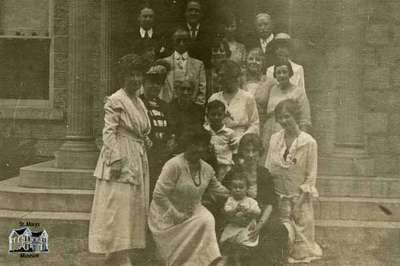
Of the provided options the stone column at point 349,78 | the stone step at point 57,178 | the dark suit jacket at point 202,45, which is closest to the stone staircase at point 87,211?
the stone step at point 57,178

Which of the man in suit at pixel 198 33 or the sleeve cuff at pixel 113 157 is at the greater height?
the man in suit at pixel 198 33

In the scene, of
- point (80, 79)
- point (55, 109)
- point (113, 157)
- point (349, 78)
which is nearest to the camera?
point (113, 157)

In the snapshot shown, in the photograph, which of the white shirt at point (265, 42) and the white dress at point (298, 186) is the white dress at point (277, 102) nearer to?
the white dress at point (298, 186)

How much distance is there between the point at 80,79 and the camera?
7.64 m

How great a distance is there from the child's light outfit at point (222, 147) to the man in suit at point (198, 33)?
85cm

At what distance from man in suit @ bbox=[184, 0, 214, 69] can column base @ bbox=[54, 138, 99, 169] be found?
1536 mm

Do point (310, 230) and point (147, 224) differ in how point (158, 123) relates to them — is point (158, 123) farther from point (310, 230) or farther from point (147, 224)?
point (310, 230)

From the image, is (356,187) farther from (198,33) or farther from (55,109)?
(55,109)

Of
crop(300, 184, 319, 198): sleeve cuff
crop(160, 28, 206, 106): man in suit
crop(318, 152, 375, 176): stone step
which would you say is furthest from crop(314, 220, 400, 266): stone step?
crop(160, 28, 206, 106): man in suit

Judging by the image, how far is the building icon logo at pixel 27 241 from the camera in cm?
688

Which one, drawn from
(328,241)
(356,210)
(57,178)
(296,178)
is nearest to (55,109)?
(57,178)

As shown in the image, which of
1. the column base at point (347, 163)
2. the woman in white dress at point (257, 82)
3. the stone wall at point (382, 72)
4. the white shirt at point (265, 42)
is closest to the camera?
the woman in white dress at point (257, 82)

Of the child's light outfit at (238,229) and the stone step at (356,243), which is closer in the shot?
the child's light outfit at (238,229)

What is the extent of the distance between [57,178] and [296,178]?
2.46 metres
